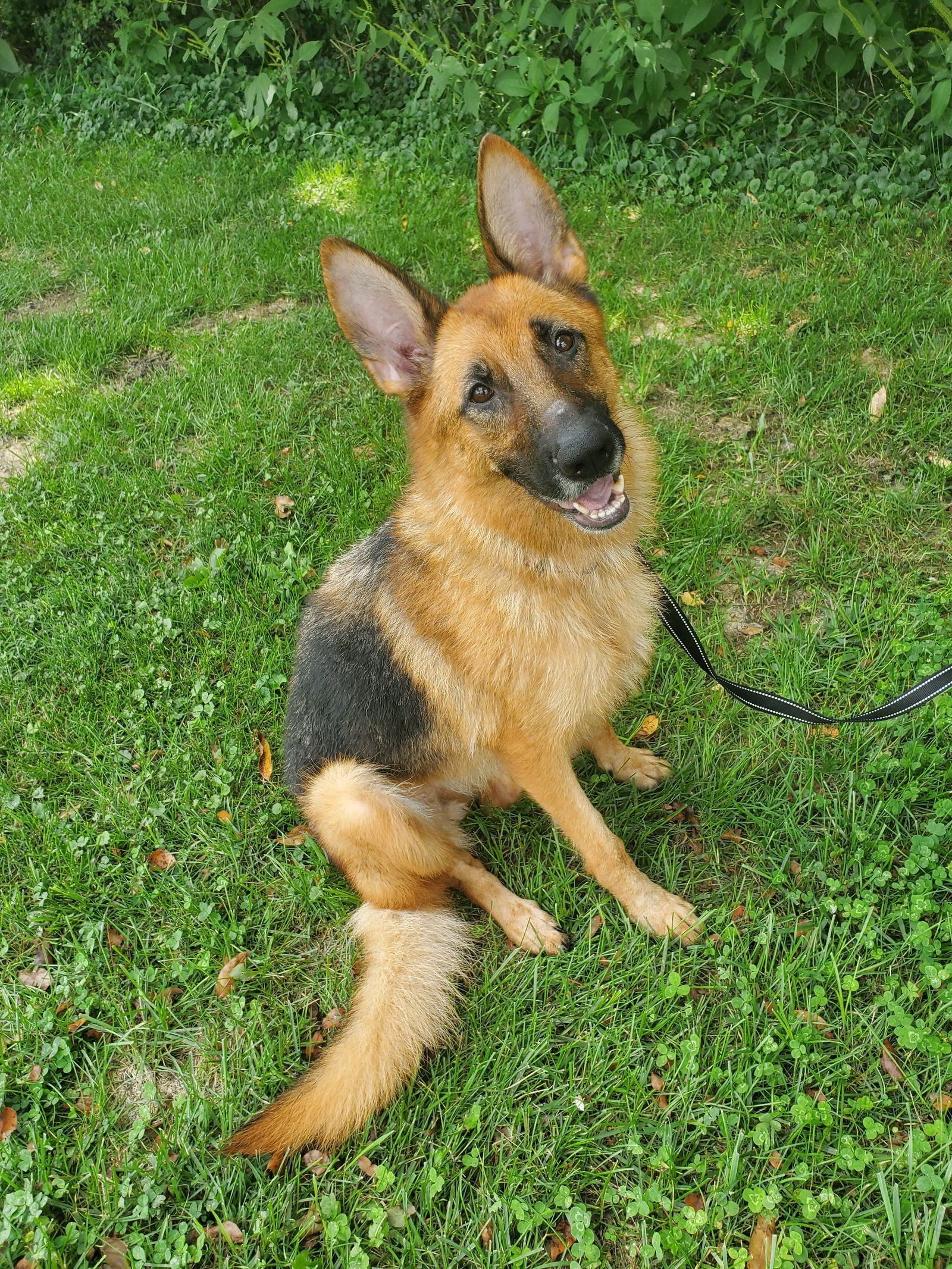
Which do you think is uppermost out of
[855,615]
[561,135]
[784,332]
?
[561,135]

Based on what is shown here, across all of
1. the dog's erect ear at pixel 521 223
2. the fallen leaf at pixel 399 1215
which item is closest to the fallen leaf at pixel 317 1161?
the fallen leaf at pixel 399 1215

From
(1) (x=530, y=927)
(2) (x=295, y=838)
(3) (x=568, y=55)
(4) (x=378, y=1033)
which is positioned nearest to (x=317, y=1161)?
(4) (x=378, y=1033)

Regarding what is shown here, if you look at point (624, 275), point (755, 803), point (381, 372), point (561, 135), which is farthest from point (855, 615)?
point (561, 135)

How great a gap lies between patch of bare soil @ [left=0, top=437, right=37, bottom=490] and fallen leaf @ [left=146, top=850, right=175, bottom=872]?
2.92m

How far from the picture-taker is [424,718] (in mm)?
2848

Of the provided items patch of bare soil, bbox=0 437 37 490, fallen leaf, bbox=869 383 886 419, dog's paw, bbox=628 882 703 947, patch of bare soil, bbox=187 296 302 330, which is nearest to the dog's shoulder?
dog's paw, bbox=628 882 703 947

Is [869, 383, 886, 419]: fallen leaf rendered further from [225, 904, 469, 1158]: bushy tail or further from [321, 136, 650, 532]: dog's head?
[225, 904, 469, 1158]: bushy tail

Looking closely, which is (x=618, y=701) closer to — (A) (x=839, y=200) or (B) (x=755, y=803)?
(B) (x=755, y=803)

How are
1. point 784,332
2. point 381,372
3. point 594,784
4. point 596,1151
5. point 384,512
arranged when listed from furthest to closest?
point 784,332 < point 384,512 < point 594,784 < point 381,372 < point 596,1151

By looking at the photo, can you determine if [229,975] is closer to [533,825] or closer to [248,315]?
[533,825]

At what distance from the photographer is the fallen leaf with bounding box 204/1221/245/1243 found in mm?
2242

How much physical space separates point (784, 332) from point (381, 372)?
3118 mm

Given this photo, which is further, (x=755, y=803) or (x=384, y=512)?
(x=384, y=512)

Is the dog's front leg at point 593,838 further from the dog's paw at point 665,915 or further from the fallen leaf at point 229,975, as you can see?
the fallen leaf at point 229,975
